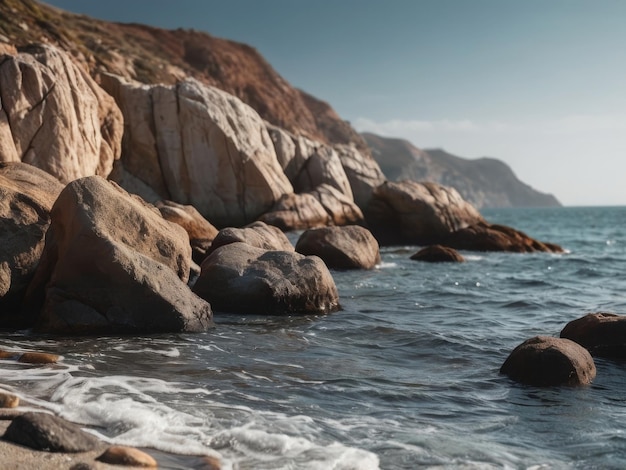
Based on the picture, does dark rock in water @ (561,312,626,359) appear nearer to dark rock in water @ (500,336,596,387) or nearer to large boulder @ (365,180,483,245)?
dark rock in water @ (500,336,596,387)

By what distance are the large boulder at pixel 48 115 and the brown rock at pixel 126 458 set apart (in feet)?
43.0

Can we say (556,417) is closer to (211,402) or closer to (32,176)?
(211,402)

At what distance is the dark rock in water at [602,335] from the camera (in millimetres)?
9359

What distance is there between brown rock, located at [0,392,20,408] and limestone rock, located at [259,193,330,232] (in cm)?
2165

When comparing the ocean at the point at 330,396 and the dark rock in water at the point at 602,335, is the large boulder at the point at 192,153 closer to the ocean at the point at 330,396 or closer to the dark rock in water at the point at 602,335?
the ocean at the point at 330,396

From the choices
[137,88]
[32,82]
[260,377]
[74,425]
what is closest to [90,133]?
[32,82]

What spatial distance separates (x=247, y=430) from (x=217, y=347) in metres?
3.40

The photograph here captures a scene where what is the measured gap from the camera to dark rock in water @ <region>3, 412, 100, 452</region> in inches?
192

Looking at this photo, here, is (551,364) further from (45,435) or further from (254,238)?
(254,238)

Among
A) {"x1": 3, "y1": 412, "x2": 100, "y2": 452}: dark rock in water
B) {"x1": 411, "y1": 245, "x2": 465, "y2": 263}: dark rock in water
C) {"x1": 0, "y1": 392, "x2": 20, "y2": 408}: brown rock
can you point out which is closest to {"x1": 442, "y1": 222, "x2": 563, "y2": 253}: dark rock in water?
{"x1": 411, "y1": 245, "x2": 465, "y2": 263}: dark rock in water

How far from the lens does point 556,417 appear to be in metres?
6.76

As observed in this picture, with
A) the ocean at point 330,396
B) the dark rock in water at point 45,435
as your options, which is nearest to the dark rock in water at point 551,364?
the ocean at point 330,396

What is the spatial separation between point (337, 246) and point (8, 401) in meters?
13.9

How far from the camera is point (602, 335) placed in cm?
956
